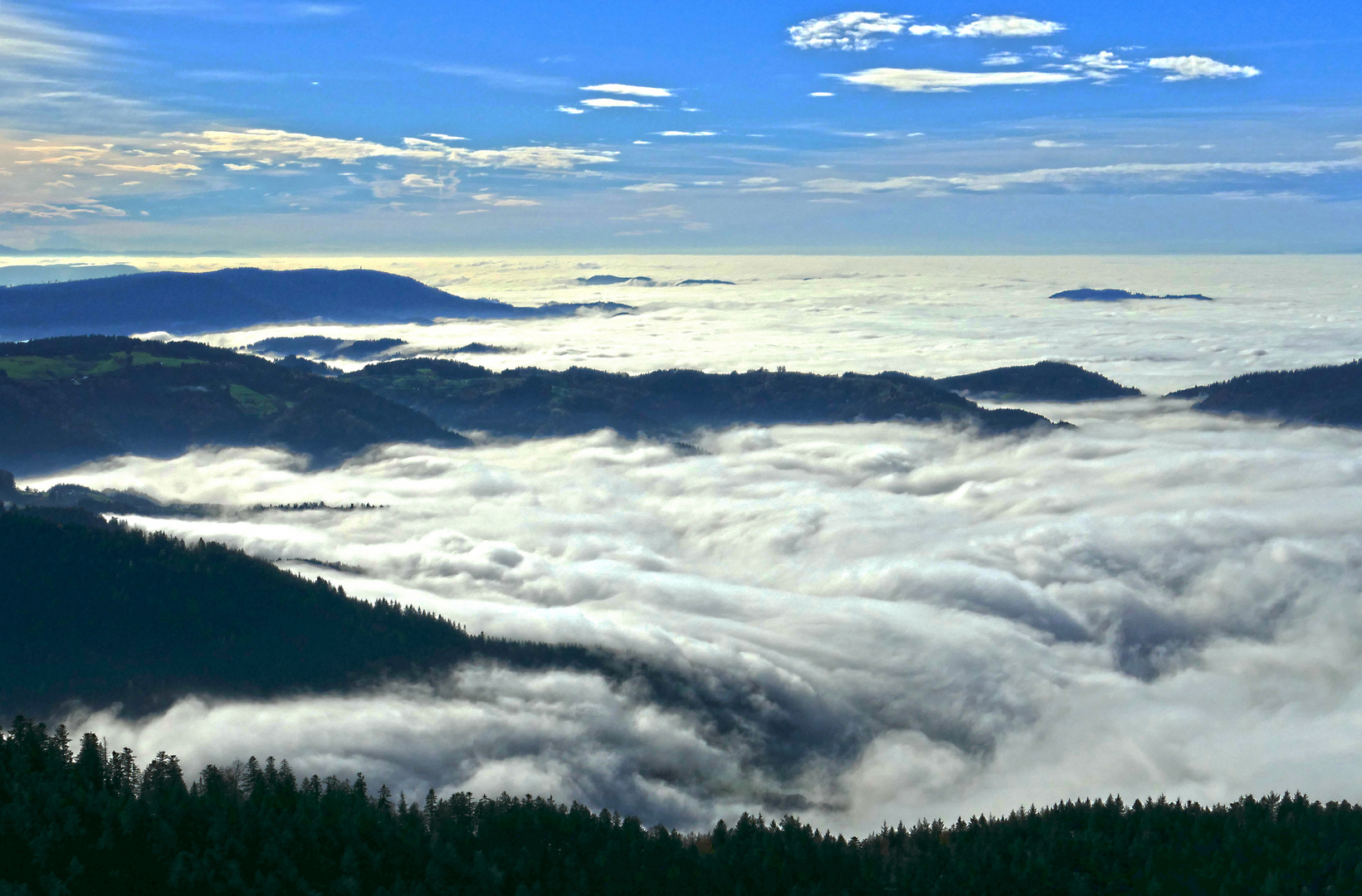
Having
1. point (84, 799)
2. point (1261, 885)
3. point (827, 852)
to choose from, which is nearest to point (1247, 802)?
point (1261, 885)

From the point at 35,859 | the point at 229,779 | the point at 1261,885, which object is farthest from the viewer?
the point at 229,779

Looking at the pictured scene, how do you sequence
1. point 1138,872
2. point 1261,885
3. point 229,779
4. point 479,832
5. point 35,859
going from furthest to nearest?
point 229,779 → point 479,832 → point 1138,872 → point 1261,885 → point 35,859

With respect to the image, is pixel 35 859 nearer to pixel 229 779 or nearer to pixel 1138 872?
pixel 229 779

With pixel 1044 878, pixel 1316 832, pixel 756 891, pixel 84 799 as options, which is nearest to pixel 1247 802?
pixel 1316 832

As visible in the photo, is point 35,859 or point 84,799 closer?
point 35,859

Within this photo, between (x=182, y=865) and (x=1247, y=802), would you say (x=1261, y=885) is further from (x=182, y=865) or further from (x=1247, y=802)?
(x=182, y=865)

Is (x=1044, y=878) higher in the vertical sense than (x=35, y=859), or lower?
lower
